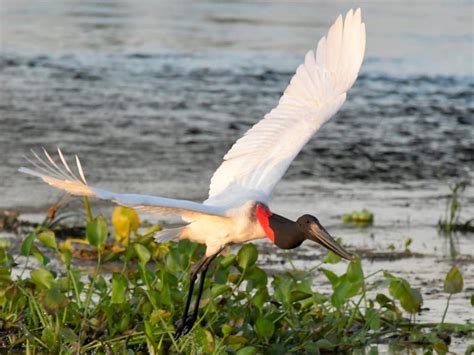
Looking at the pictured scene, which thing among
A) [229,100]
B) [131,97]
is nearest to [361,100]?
[229,100]

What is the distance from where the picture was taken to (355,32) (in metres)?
6.84

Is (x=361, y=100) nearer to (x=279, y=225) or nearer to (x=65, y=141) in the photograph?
(x=65, y=141)

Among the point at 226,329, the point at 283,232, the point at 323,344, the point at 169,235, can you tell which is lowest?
the point at 323,344

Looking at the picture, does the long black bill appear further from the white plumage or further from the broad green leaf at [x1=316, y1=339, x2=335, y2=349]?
the broad green leaf at [x1=316, y1=339, x2=335, y2=349]

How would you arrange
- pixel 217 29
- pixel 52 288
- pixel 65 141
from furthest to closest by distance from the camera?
pixel 217 29
pixel 65 141
pixel 52 288

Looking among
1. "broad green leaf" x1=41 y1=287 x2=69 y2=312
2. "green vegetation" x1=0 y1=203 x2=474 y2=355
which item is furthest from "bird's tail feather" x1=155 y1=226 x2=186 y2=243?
"broad green leaf" x1=41 y1=287 x2=69 y2=312

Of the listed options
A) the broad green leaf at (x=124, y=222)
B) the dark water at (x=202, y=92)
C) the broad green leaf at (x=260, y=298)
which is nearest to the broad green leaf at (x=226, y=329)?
the broad green leaf at (x=260, y=298)

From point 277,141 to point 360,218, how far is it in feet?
8.47

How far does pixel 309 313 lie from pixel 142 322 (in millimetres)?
883

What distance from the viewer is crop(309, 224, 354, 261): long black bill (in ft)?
20.9

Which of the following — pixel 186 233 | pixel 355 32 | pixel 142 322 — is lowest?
pixel 142 322

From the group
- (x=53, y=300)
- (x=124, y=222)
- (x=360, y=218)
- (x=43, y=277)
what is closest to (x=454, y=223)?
(x=360, y=218)

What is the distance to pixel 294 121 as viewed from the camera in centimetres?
724

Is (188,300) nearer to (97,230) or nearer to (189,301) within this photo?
(189,301)
